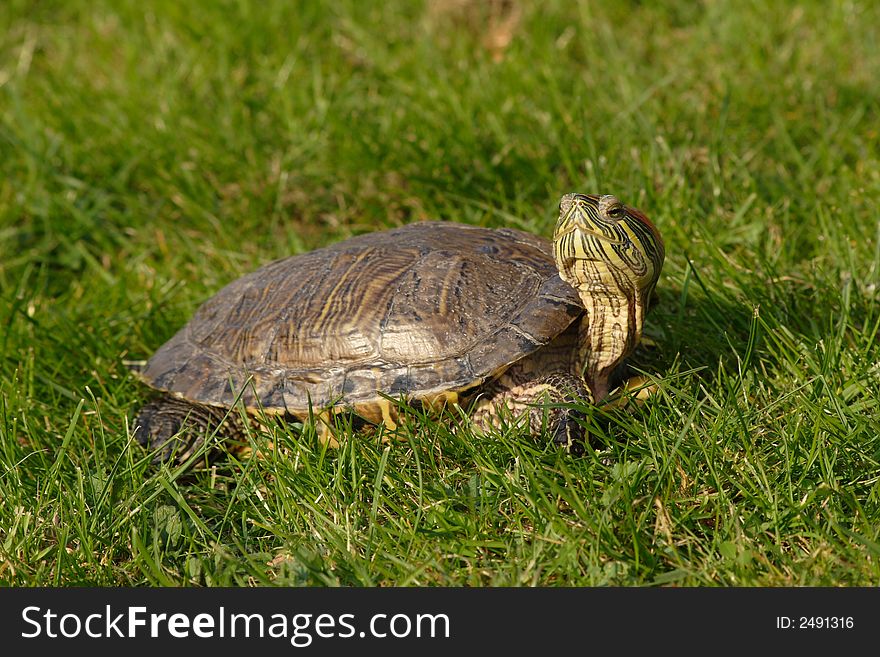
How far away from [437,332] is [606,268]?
28.9 inches

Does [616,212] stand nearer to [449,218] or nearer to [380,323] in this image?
[380,323]

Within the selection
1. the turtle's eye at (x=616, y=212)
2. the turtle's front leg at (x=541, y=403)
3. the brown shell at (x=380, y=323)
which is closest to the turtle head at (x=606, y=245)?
the turtle's eye at (x=616, y=212)

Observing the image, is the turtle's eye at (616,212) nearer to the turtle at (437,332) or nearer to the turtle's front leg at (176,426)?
the turtle at (437,332)

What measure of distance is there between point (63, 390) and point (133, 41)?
3.87 meters

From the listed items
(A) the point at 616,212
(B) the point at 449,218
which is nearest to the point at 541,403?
(A) the point at 616,212

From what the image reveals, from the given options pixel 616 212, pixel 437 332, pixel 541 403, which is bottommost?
pixel 541 403

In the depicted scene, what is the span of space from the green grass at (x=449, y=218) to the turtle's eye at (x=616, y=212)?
707 mm

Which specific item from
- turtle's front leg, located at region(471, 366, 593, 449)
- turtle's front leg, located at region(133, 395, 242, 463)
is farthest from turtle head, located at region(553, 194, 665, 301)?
turtle's front leg, located at region(133, 395, 242, 463)

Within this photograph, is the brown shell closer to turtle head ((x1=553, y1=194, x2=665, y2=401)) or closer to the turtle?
the turtle

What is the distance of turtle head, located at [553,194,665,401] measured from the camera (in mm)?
3527

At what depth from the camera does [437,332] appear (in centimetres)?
376

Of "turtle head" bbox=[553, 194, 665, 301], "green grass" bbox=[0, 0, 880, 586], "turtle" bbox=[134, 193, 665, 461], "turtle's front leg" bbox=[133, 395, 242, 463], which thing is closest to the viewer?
"green grass" bbox=[0, 0, 880, 586]
